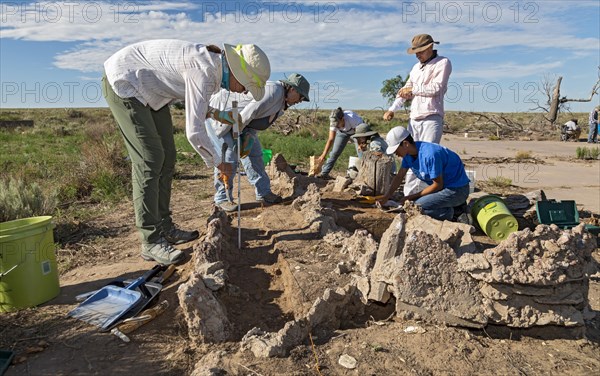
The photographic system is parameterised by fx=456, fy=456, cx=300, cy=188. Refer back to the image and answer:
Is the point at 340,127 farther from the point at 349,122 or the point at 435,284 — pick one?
the point at 435,284

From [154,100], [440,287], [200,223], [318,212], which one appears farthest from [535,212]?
[154,100]

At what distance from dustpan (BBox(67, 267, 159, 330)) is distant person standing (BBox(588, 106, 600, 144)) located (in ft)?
74.2

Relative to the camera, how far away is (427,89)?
5.36m

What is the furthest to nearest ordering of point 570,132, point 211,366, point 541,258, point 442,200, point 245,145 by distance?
1. point 570,132
2. point 245,145
3. point 442,200
4. point 541,258
5. point 211,366

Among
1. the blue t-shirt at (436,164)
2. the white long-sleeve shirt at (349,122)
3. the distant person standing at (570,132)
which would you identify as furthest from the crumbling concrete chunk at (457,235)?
the distant person standing at (570,132)

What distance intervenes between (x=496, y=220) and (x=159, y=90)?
3790 millimetres

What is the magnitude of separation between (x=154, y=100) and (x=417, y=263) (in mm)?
2432

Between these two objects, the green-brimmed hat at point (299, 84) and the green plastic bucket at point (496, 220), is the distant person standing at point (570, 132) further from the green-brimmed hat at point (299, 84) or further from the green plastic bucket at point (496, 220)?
the green-brimmed hat at point (299, 84)

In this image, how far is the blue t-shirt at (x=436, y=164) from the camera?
4887mm

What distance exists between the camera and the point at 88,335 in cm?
282

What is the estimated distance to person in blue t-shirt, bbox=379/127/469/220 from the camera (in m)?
4.86

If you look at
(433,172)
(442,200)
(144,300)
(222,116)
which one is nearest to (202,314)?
(144,300)

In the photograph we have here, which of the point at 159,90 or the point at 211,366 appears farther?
the point at 159,90

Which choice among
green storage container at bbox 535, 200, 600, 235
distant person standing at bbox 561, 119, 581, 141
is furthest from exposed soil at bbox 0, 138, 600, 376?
distant person standing at bbox 561, 119, 581, 141
